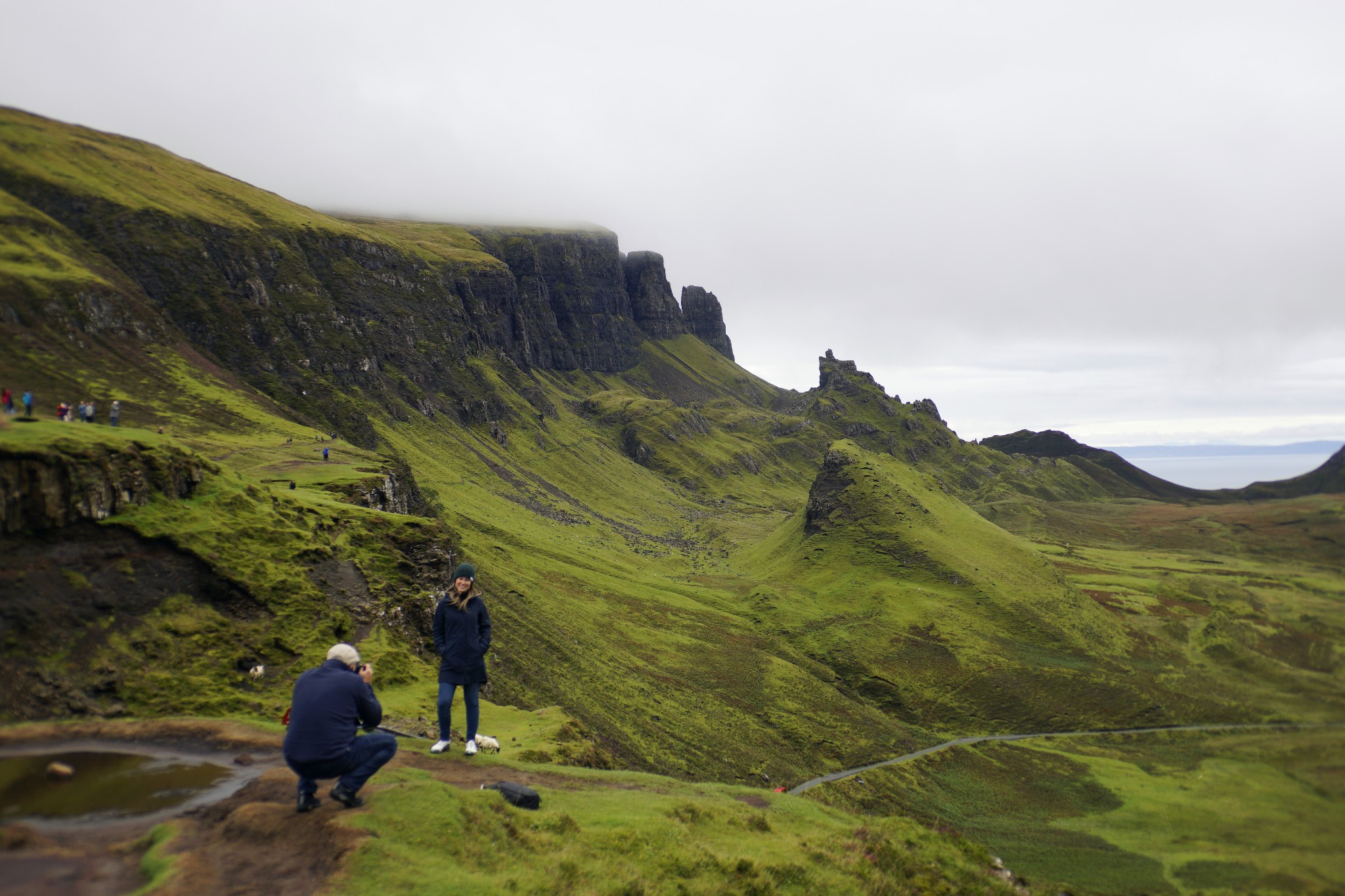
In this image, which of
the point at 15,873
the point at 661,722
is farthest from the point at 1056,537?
the point at 15,873

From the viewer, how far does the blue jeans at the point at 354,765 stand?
15.7 meters

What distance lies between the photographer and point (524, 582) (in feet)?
337

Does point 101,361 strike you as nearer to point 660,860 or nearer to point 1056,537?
point 660,860

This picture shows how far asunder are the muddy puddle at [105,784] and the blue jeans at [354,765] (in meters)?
3.98

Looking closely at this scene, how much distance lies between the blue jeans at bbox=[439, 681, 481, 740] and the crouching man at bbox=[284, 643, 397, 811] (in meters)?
4.72

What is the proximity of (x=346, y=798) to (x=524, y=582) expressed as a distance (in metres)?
88.0

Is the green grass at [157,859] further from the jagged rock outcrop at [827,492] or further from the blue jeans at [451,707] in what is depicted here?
the jagged rock outcrop at [827,492]

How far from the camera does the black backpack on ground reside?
20969mm

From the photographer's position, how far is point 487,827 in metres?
18.5

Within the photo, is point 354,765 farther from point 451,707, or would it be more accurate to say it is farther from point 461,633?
point 451,707

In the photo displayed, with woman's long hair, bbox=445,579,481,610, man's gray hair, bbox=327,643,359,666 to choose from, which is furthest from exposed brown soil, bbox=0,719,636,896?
woman's long hair, bbox=445,579,481,610

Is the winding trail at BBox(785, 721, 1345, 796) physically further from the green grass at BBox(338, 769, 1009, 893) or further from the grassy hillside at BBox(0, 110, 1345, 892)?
the green grass at BBox(338, 769, 1009, 893)

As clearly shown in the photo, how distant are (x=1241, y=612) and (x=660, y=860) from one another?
38688 mm

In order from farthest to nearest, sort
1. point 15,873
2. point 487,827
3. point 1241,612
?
point 1241,612
point 487,827
point 15,873
